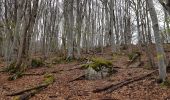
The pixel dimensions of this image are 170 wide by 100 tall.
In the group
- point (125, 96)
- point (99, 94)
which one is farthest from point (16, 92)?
point (125, 96)

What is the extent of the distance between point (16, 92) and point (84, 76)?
4117mm

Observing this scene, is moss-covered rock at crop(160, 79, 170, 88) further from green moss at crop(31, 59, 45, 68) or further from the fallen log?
green moss at crop(31, 59, 45, 68)

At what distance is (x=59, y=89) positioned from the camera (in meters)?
11.8

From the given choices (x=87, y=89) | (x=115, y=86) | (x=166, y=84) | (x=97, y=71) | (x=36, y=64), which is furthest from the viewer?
(x=36, y=64)

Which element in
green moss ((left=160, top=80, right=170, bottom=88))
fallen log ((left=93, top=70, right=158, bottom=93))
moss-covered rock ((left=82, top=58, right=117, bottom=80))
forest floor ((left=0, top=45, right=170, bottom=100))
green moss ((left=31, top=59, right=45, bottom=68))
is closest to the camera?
forest floor ((left=0, top=45, right=170, bottom=100))

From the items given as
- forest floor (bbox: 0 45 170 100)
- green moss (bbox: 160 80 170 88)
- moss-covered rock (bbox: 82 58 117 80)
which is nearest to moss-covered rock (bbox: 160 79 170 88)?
green moss (bbox: 160 80 170 88)

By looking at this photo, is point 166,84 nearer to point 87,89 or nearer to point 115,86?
point 115,86

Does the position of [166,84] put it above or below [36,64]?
below

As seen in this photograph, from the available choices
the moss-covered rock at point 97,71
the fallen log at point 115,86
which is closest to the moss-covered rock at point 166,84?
the fallen log at point 115,86

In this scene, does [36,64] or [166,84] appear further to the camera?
[36,64]

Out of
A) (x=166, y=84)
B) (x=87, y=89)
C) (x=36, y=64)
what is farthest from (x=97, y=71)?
(x=36, y=64)

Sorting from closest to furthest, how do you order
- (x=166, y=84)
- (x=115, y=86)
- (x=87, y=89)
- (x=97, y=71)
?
(x=166, y=84)
(x=115, y=86)
(x=87, y=89)
(x=97, y=71)

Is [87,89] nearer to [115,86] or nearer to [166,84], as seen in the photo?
[115,86]

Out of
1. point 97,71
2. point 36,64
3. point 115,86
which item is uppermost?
point 36,64
